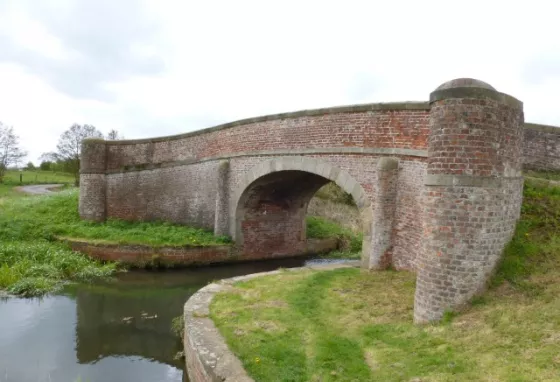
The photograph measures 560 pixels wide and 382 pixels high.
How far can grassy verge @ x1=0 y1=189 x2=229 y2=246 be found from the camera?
12703 mm

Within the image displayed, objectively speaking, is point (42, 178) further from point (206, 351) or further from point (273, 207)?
point (206, 351)

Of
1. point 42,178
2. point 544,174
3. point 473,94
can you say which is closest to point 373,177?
point 544,174

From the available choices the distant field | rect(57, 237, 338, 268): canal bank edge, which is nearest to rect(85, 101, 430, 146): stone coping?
rect(57, 237, 338, 268): canal bank edge

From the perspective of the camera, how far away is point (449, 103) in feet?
16.0

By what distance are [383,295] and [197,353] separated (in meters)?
3.22

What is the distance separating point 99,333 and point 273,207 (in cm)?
744

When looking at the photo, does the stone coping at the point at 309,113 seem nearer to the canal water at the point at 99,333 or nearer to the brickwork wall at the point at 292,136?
the brickwork wall at the point at 292,136

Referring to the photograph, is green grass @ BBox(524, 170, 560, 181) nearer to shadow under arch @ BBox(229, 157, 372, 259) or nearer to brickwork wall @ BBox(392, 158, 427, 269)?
brickwork wall @ BBox(392, 158, 427, 269)

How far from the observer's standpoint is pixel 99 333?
780 cm

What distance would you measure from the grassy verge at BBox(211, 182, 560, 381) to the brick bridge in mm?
367

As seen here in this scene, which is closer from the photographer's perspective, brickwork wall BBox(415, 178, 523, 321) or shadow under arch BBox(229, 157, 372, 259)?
brickwork wall BBox(415, 178, 523, 321)

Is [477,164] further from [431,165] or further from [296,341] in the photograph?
[296,341]

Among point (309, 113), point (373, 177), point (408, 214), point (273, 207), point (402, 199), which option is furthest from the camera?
point (273, 207)

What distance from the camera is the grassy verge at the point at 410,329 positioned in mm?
3854
